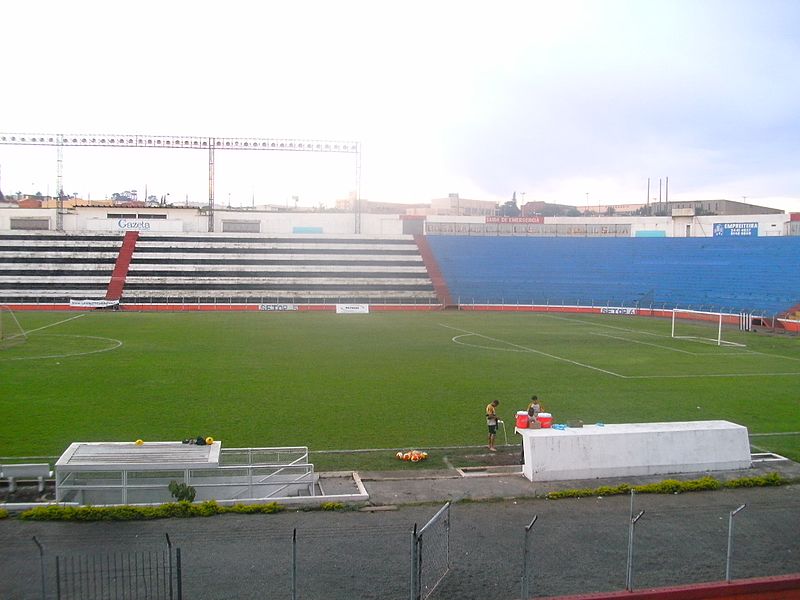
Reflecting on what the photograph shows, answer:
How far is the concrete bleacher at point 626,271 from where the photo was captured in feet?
196

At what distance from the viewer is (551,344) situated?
3875 cm

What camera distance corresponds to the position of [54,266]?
67000mm

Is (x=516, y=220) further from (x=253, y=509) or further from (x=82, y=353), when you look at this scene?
(x=253, y=509)

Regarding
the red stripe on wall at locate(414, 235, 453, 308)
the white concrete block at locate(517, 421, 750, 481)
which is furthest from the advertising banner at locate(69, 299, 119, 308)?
the white concrete block at locate(517, 421, 750, 481)

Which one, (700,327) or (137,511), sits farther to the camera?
(700,327)

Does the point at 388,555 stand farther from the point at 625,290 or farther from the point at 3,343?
the point at 625,290

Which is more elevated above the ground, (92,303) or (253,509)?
(92,303)

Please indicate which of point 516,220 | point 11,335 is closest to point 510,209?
point 516,220

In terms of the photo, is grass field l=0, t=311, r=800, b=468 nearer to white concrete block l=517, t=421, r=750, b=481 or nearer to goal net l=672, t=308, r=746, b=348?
goal net l=672, t=308, r=746, b=348

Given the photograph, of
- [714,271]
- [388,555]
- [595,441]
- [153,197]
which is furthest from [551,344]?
[153,197]

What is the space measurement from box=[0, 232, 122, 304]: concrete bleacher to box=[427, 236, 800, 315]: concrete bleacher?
3398 centimetres

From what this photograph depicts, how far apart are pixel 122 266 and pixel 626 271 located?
49835 millimetres

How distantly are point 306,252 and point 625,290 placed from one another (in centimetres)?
3296

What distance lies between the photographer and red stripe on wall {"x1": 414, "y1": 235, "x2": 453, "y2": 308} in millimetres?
68312
